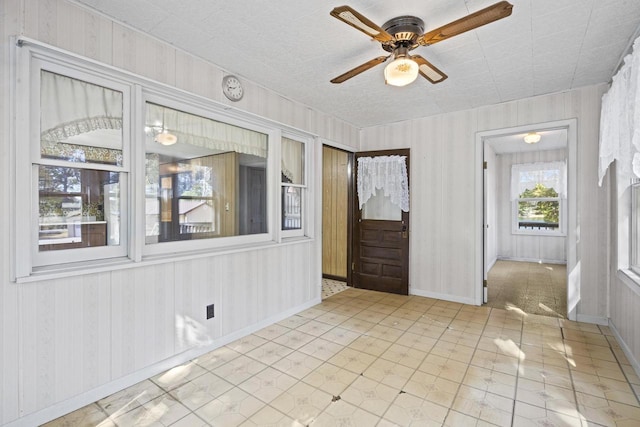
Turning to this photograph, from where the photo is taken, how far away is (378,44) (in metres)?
2.49

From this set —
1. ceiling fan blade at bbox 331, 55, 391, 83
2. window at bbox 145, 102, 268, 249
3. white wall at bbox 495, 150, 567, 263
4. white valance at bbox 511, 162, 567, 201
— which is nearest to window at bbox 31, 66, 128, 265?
window at bbox 145, 102, 268, 249

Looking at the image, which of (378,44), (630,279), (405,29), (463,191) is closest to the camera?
(405,29)

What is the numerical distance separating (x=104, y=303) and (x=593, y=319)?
4699mm

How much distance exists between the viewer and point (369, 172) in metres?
4.73

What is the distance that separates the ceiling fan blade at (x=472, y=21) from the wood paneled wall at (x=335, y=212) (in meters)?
3.13

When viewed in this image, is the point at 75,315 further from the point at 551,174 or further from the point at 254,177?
the point at 551,174

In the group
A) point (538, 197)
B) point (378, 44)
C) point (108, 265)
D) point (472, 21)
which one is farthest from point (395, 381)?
point (538, 197)

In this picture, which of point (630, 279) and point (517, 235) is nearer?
point (630, 279)

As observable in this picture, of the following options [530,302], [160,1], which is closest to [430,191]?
[530,302]

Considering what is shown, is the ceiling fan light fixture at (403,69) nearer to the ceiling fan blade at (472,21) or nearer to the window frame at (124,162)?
the ceiling fan blade at (472,21)

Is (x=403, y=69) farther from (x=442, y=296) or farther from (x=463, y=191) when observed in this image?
(x=442, y=296)

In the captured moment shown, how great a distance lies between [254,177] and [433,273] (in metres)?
2.85

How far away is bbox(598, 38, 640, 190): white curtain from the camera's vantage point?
1.92 m

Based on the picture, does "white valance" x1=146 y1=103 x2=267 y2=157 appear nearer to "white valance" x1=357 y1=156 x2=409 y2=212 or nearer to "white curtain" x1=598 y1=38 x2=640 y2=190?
"white valance" x1=357 y1=156 x2=409 y2=212
